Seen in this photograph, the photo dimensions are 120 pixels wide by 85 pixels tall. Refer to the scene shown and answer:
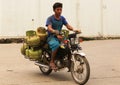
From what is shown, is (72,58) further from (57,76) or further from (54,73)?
(54,73)

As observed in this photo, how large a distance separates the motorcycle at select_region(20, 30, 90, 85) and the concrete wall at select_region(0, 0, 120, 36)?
8.56m

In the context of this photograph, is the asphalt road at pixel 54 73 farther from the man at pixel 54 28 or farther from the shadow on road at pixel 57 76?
the man at pixel 54 28

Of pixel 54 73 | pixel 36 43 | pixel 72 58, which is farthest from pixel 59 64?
pixel 54 73

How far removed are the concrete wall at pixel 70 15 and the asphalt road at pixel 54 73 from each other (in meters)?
3.41

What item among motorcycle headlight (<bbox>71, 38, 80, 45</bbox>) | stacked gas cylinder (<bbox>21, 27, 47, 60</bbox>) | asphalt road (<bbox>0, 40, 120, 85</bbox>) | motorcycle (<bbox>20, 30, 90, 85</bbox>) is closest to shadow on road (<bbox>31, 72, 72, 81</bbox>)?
asphalt road (<bbox>0, 40, 120, 85</bbox>)

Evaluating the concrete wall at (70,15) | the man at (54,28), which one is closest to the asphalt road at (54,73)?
the man at (54,28)

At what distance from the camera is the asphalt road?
9625 mm

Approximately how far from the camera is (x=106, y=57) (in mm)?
13406

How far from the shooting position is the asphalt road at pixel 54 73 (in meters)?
9.62

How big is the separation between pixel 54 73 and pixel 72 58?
136cm

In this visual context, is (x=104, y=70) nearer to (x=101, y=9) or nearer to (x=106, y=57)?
(x=106, y=57)

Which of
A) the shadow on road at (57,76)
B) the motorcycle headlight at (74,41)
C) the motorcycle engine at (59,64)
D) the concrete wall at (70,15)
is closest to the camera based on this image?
the motorcycle headlight at (74,41)

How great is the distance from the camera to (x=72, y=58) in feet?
31.1

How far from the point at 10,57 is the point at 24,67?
6.45 ft
